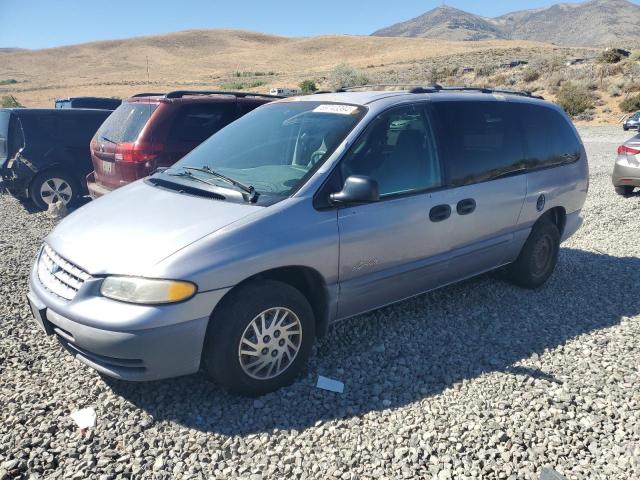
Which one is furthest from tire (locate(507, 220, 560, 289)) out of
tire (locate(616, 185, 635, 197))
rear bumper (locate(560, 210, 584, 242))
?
tire (locate(616, 185, 635, 197))

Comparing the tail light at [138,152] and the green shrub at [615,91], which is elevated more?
the tail light at [138,152]

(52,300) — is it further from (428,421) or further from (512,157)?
(512,157)

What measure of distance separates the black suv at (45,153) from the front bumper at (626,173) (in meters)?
9.30

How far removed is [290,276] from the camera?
11.1 ft

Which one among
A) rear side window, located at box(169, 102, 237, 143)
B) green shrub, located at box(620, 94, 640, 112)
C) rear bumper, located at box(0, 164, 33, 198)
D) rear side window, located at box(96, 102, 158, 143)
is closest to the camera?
rear side window, located at box(96, 102, 158, 143)

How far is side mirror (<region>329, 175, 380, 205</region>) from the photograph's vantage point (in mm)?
3229

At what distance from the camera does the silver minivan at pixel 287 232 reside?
9.34ft

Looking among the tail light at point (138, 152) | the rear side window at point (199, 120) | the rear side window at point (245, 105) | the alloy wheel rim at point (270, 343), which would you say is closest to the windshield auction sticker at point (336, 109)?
the alloy wheel rim at point (270, 343)

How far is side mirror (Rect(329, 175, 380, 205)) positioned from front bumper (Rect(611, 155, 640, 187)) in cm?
772

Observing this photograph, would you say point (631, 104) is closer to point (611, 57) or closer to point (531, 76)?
point (531, 76)

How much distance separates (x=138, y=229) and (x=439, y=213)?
7.09 ft

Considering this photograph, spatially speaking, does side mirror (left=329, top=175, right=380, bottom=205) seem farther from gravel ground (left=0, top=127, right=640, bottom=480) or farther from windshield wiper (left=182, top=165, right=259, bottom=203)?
gravel ground (left=0, top=127, right=640, bottom=480)

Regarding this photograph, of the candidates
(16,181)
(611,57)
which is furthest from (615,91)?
(16,181)

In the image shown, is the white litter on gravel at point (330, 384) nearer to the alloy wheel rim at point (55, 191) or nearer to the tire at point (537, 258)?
the tire at point (537, 258)
